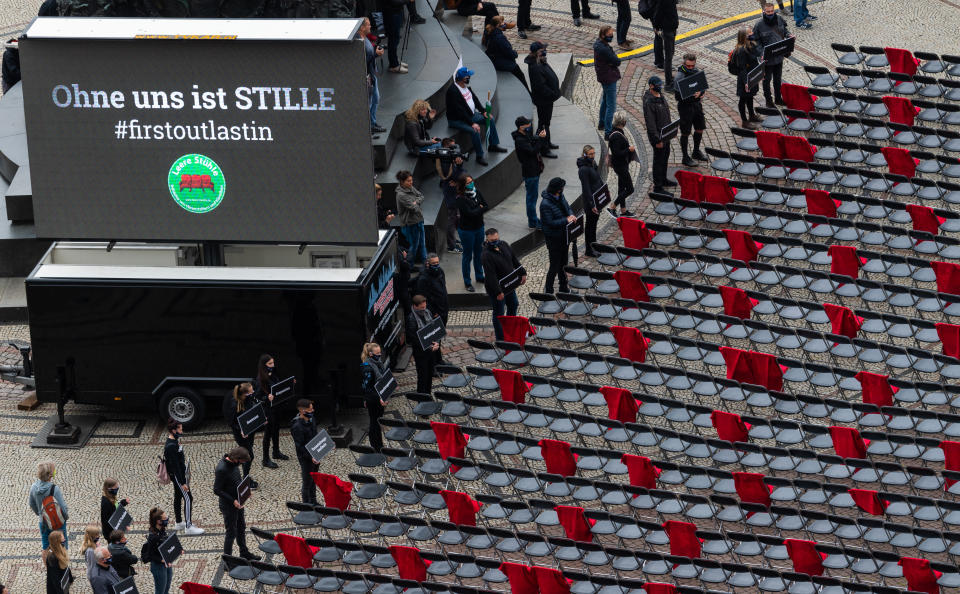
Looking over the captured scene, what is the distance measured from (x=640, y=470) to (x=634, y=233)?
628 centimetres

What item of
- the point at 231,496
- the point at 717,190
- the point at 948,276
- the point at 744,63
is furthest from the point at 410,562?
the point at 744,63

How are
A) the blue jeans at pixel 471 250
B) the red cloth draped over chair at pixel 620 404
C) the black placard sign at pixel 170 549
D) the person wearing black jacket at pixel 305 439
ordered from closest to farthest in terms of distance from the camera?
the black placard sign at pixel 170 549 < the person wearing black jacket at pixel 305 439 < the red cloth draped over chair at pixel 620 404 < the blue jeans at pixel 471 250

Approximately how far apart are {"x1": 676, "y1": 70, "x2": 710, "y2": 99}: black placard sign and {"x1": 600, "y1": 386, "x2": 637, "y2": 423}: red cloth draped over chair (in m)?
7.39

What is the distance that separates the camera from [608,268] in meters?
25.6

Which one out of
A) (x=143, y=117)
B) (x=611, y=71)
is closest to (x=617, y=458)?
(x=143, y=117)

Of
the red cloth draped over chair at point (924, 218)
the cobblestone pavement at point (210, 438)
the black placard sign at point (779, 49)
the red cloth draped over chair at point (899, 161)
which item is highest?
the black placard sign at point (779, 49)

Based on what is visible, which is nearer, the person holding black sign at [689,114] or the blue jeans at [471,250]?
the blue jeans at [471,250]

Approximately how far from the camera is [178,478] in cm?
2050

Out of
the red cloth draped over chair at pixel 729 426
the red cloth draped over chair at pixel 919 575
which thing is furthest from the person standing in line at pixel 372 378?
the red cloth draped over chair at pixel 919 575

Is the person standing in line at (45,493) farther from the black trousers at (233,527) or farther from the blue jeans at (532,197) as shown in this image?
the blue jeans at (532,197)

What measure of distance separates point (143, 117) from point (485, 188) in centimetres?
692

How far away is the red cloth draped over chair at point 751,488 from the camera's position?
19.4 m

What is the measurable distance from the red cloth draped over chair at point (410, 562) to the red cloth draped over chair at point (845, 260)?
8.31 m

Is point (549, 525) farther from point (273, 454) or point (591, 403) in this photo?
point (273, 454)
